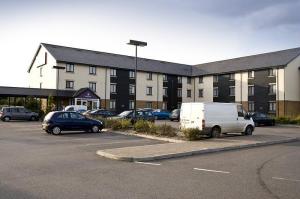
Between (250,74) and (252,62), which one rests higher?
(252,62)

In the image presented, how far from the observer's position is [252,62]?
56750 mm

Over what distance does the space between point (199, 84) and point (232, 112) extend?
4307 cm

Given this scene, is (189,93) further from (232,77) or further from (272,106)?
(272,106)

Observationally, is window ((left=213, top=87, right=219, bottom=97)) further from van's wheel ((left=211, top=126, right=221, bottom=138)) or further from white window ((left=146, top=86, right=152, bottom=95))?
van's wheel ((left=211, top=126, right=221, bottom=138))

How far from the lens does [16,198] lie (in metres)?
7.39

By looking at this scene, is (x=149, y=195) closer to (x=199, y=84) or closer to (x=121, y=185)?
(x=121, y=185)

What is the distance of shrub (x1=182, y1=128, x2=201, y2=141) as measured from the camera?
65.0ft

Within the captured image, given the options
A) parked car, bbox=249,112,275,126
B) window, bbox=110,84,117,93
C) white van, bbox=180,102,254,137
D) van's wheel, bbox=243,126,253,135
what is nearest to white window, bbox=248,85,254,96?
parked car, bbox=249,112,275,126

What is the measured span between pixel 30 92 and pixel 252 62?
106ft

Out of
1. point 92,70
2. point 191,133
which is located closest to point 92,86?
point 92,70

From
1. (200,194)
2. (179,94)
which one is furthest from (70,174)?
(179,94)

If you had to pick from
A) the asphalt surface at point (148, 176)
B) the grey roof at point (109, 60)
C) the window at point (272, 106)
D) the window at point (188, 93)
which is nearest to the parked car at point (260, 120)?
the window at point (272, 106)

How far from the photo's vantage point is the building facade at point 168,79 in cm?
5081

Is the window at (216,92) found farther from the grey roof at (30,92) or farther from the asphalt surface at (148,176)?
the asphalt surface at (148,176)
